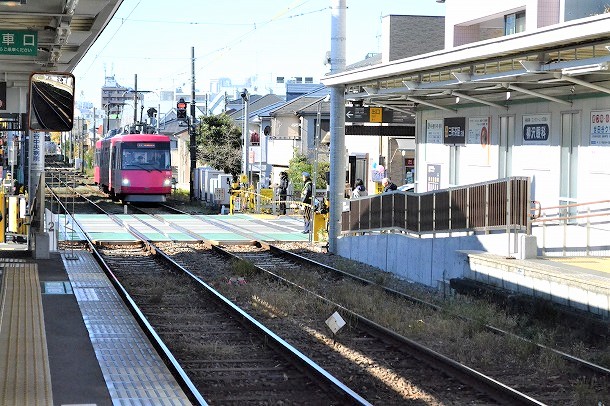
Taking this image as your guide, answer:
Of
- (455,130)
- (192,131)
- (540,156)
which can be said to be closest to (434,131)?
(455,130)

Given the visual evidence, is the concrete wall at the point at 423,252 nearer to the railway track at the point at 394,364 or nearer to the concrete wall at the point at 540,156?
the railway track at the point at 394,364

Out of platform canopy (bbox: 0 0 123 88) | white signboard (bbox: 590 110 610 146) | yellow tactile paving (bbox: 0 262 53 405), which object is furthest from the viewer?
white signboard (bbox: 590 110 610 146)

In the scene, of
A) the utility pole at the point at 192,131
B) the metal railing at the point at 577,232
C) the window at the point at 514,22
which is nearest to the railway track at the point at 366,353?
the metal railing at the point at 577,232

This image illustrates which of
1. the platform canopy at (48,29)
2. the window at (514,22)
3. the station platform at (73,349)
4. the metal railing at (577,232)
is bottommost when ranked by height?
the station platform at (73,349)

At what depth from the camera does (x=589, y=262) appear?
51.1 ft

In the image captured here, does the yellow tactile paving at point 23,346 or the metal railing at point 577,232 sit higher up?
the metal railing at point 577,232

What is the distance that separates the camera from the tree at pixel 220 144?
6216 cm

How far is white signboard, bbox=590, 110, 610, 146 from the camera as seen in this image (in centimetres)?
1709

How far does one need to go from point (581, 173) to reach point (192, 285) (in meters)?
7.38

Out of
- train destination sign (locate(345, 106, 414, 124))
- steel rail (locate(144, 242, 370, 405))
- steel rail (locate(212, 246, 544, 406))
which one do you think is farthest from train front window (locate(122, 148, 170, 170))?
steel rail (locate(212, 246, 544, 406))

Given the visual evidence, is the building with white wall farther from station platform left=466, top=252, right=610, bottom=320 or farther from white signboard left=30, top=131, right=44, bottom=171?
white signboard left=30, top=131, right=44, bottom=171

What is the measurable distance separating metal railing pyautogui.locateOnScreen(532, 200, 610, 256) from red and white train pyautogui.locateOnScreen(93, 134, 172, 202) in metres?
28.0

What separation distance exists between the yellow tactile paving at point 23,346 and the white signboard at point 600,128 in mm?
9799

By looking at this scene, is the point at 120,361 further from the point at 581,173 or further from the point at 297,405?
the point at 581,173
